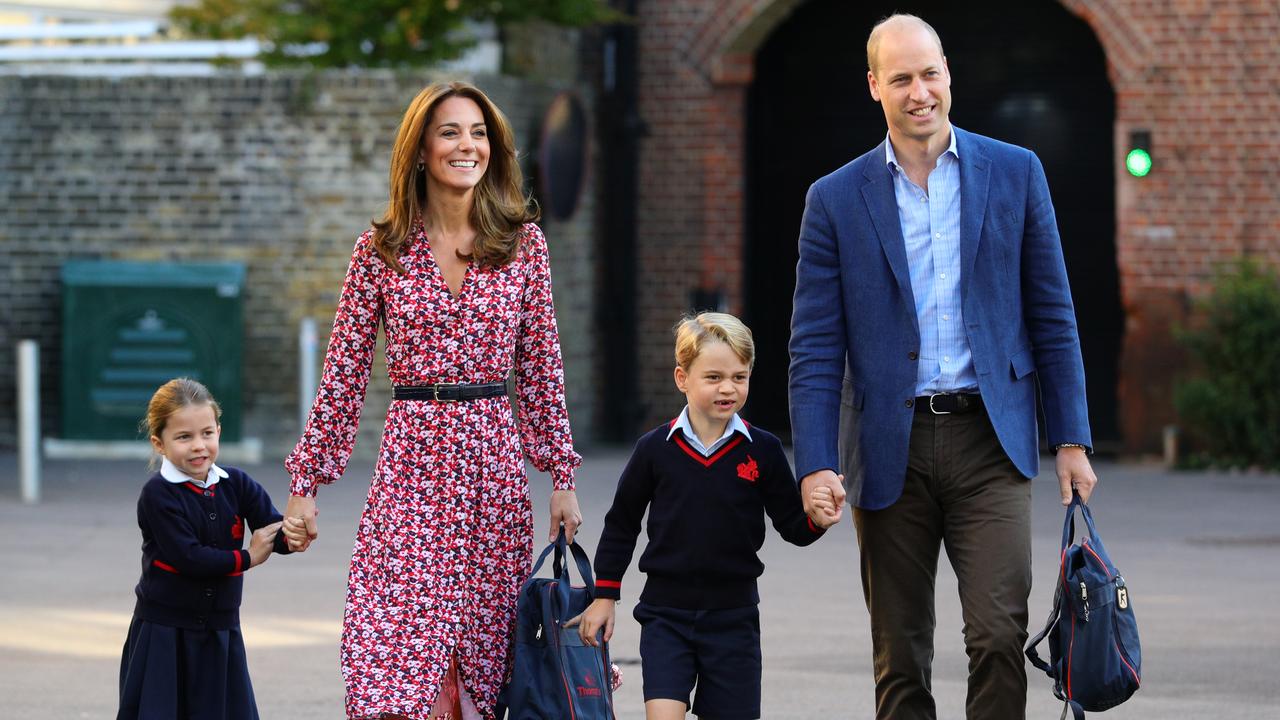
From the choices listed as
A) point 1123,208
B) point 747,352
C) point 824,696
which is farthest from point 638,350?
point 747,352

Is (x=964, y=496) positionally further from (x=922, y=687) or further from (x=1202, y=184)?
(x=1202, y=184)

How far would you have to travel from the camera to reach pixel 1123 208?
584 inches

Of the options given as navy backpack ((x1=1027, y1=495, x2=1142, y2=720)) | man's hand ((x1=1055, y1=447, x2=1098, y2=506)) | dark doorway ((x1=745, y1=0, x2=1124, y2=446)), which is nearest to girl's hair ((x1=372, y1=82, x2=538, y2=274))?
man's hand ((x1=1055, y1=447, x2=1098, y2=506))

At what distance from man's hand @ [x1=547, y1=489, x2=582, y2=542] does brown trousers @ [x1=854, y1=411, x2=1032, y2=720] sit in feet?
2.32

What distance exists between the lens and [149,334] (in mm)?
14422

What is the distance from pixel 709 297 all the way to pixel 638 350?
2.64ft

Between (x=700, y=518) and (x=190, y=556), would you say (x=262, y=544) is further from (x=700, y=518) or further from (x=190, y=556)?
(x=700, y=518)

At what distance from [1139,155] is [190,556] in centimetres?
1112

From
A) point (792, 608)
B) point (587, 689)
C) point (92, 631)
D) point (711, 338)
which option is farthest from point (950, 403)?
point (92, 631)

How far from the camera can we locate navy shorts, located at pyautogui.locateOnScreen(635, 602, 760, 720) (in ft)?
16.2

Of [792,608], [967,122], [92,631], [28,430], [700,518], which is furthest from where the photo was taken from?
[967,122]

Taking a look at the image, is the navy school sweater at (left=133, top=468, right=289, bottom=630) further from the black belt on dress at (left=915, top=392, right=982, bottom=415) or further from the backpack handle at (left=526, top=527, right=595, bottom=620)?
the black belt on dress at (left=915, top=392, right=982, bottom=415)

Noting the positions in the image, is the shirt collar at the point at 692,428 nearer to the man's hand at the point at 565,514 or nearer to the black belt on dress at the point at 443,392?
the man's hand at the point at 565,514

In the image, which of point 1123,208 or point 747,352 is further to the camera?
point 1123,208
